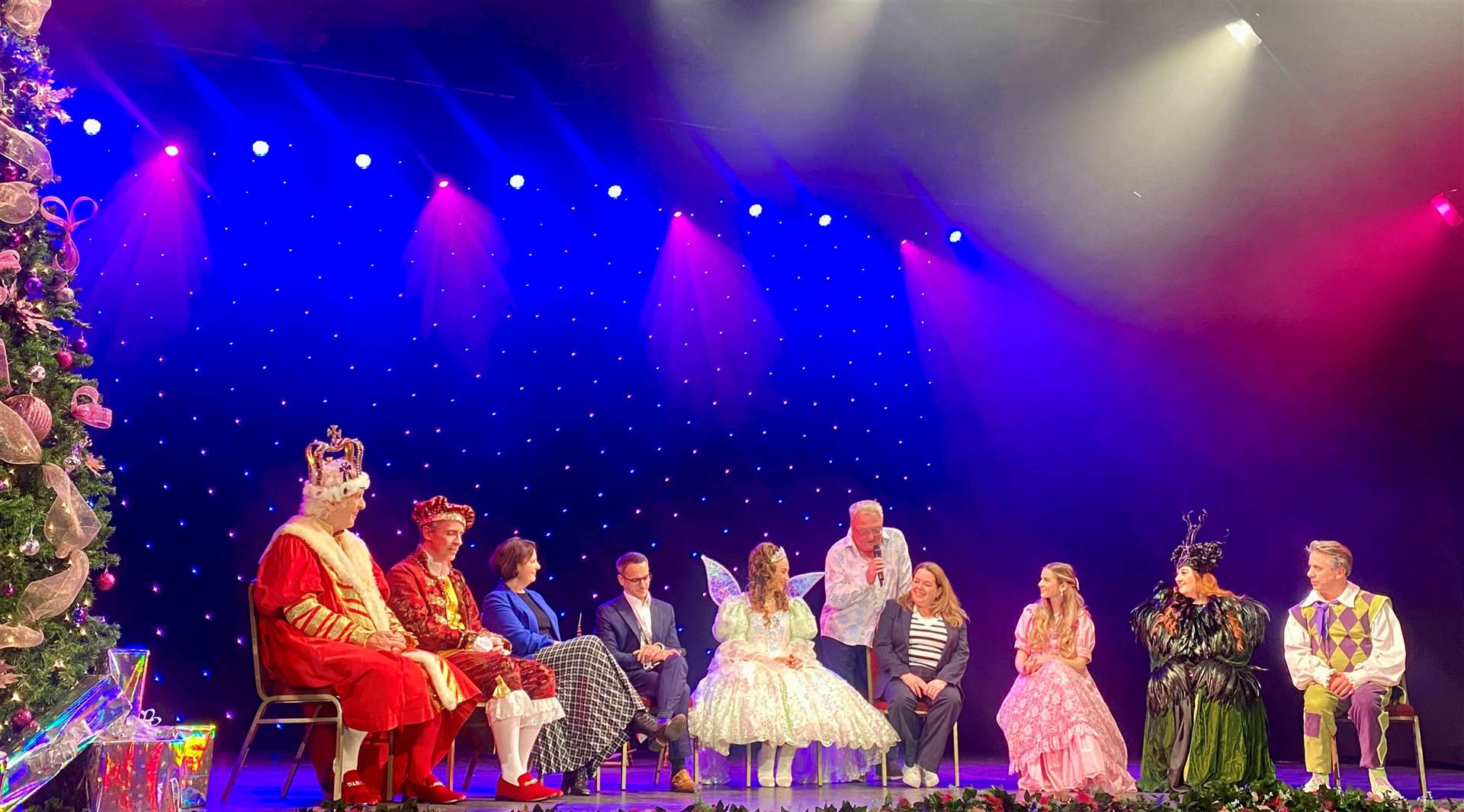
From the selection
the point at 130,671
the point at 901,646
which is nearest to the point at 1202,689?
the point at 901,646

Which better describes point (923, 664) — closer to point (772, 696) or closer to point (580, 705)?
point (772, 696)

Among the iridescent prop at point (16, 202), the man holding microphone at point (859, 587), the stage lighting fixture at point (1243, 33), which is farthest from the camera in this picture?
the stage lighting fixture at point (1243, 33)

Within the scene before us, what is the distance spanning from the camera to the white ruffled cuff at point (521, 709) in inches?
206

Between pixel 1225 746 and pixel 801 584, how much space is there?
2.29 m

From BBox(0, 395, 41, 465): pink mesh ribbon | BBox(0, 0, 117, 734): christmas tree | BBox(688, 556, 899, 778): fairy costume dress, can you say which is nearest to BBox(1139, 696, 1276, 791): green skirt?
BBox(688, 556, 899, 778): fairy costume dress

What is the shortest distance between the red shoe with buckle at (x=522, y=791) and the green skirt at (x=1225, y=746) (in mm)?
3092

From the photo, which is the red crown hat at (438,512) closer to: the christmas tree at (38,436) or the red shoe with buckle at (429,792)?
the red shoe with buckle at (429,792)

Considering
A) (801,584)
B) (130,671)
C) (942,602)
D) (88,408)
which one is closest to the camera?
(88,408)

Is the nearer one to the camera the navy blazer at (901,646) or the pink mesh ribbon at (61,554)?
the pink mesh ribbon at (61,554)

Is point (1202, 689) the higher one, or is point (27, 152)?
point (27, 152)

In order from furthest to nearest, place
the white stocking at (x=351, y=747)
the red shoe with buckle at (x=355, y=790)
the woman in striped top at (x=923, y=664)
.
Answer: the woman in striped top at (x=923, y=664), the white stocking at (x=351, y=747), the red shoe with buckle at (x=355, y=790)

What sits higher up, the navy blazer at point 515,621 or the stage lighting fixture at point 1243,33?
the stage lighting fixture at point 1243,33

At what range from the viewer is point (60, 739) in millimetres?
3949

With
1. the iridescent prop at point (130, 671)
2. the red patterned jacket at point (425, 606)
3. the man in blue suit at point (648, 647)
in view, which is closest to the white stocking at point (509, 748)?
the red patterned jacket at point (425, 606)
